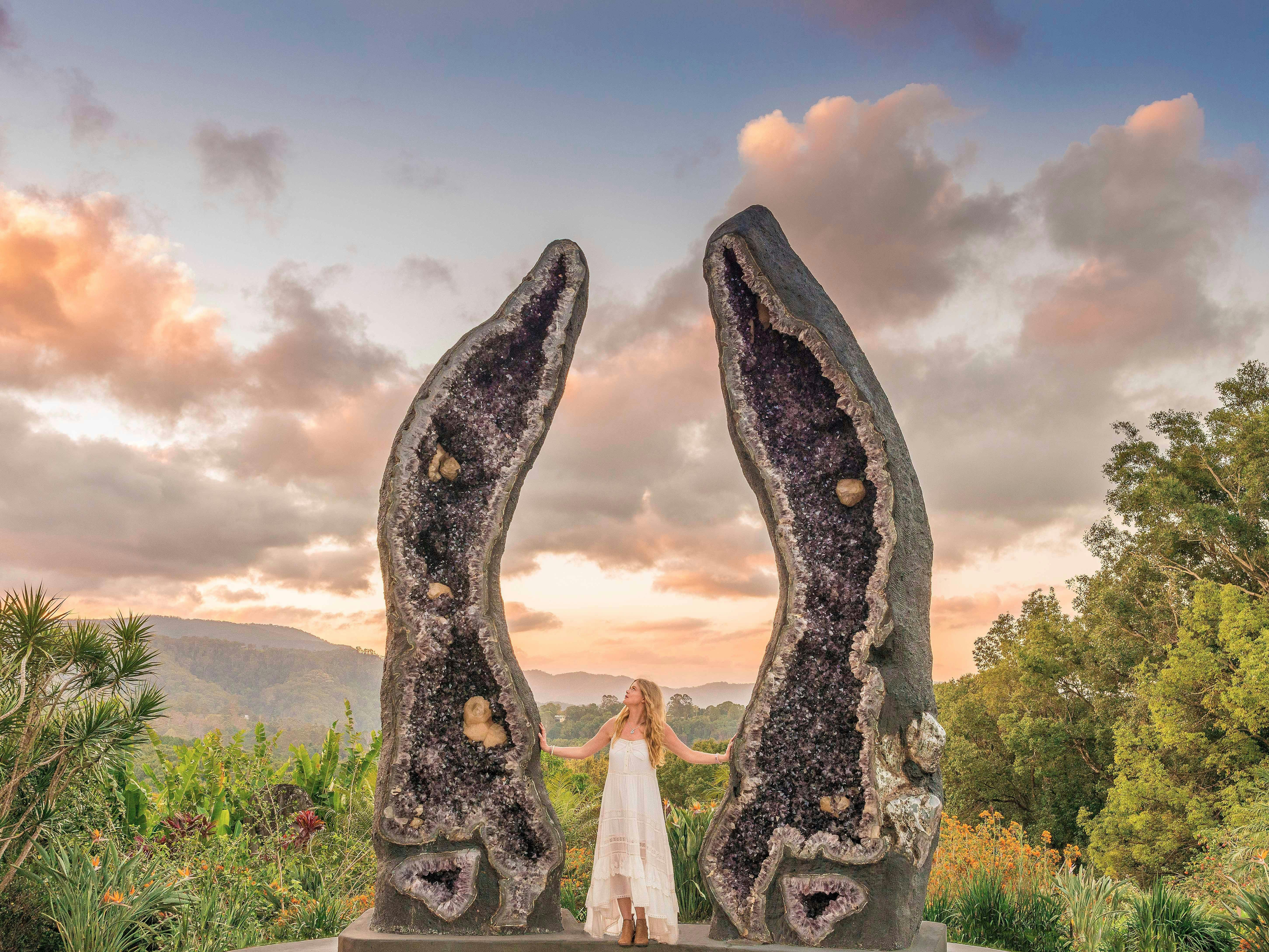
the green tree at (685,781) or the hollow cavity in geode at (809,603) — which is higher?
the hollow cavity in geode at (809,603)

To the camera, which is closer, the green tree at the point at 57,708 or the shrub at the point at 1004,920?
the green tree at the point at 57,708

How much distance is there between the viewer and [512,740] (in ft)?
17.4

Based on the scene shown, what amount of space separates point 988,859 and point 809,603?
13.5ft

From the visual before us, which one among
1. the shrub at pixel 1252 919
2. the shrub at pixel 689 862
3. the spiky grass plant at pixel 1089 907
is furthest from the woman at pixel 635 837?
the shrub at pixel 1252 919

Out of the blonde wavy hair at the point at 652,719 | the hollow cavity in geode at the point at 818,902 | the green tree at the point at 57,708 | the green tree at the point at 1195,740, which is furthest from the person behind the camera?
the green tree at the point at 1195,740

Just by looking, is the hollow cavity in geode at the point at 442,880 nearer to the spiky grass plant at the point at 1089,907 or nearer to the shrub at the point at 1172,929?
the spiky grass plant at the point at 1089,907

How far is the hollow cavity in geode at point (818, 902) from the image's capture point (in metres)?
4.89

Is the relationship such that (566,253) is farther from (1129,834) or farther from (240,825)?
(1129,834)

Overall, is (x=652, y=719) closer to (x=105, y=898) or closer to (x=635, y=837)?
(x=635, y=837)

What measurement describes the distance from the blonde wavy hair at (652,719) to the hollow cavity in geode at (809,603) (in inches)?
20.5

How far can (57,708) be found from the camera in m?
6.47

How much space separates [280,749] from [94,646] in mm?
10346

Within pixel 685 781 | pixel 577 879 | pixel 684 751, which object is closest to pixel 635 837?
pixel 684 751

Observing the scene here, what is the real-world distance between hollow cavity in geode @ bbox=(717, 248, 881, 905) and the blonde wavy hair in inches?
20.5
